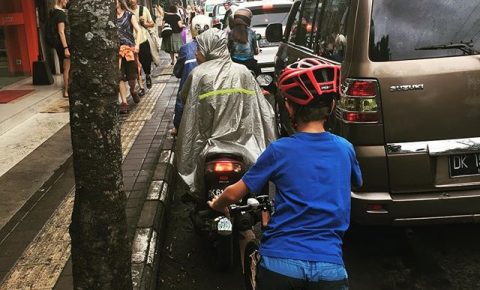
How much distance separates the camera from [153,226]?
4531mm

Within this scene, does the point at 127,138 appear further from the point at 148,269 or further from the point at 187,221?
the point at 148,269

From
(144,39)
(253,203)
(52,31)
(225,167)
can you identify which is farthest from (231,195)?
(144,39)

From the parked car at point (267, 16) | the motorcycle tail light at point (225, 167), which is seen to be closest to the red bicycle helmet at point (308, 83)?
the motorcycle tail light at point (225, 167)

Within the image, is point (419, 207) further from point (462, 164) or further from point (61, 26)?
point (61, 26)

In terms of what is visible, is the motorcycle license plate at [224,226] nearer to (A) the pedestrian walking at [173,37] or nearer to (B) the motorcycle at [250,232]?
(B) the motorcycle at [250,232]

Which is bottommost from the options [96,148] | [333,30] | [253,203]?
[253,203]

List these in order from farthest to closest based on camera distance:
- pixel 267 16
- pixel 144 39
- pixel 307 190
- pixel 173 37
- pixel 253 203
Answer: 1. pixel 173 37
2. pixel 267 16
3. pixel 144 39
4. pixel 253 203
5. pixel 307 190

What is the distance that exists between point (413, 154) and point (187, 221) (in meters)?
2.45

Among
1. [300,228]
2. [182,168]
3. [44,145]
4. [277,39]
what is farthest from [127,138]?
[300,228]

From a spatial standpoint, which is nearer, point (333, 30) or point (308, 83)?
point (308, 83)

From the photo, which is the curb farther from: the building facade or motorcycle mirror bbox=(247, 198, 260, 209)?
the building facade

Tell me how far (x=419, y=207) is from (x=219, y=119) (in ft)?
5.18

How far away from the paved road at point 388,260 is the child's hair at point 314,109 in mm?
1946

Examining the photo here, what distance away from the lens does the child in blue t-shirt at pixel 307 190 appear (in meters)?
2.24
